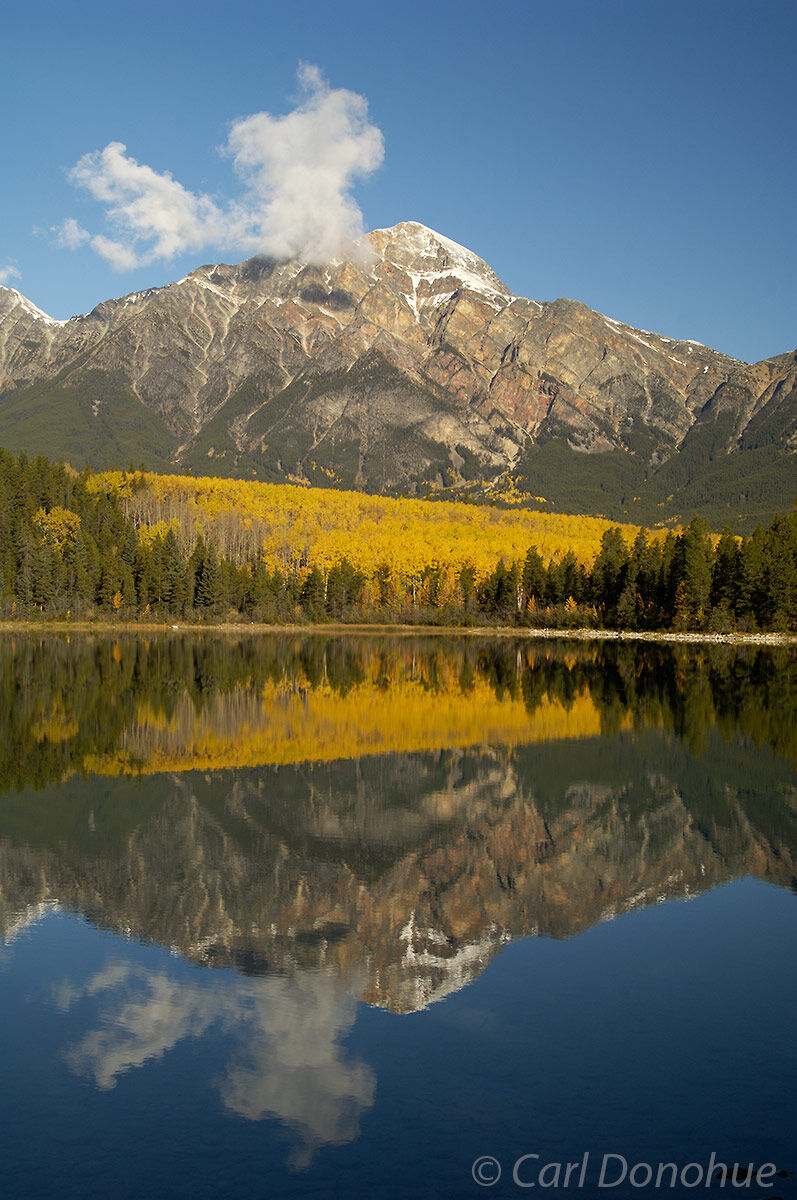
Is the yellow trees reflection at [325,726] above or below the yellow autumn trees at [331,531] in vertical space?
below

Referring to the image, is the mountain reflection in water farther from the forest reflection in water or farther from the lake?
the forest reflection in water

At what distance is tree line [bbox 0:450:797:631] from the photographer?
10244 centimetres

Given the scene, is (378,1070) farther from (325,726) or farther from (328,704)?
(328,704)

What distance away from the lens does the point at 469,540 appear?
15125 cm

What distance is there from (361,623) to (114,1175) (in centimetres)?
11577

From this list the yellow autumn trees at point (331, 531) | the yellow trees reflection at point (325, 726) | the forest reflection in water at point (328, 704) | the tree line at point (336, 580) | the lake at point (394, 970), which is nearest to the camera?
the lake at point (394, 970)

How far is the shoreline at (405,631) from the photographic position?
98375mm

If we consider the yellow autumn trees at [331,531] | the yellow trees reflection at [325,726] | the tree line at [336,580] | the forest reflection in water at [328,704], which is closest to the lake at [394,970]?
the yellow trees reflection at [325,726]

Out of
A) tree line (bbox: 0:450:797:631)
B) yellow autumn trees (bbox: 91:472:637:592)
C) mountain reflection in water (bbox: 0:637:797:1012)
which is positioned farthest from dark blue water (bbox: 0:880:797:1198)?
yellow autumn trees (bbox: 91:472:637:592)

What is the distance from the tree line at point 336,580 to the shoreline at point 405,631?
208 centimetres

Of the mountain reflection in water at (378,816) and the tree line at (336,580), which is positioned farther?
the tree line at (336,580)

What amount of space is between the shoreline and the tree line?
208 centimetres

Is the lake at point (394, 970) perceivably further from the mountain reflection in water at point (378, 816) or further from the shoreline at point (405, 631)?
the shoreline at point (405, 631)

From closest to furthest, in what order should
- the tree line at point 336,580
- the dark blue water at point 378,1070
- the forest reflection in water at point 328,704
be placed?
the dark blue water at point 378,1070, the forest reflection in water at point 328,704, the tree line at point 336,580
